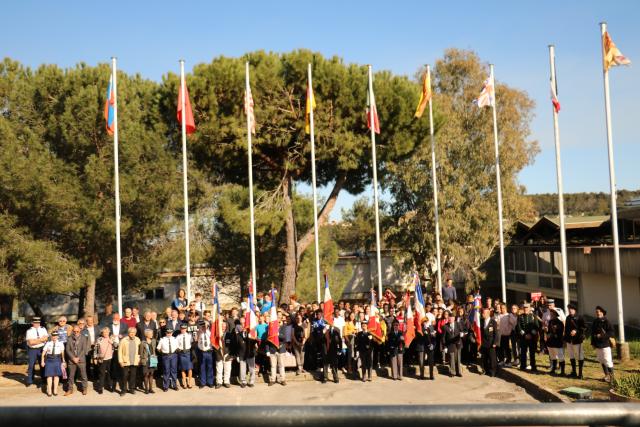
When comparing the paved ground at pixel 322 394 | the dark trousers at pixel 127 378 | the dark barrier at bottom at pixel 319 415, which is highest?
the dark barrier at bottom at pixel 319 415

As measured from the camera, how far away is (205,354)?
16625mm

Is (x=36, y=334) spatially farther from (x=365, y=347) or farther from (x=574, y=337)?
(x=574, y=337)

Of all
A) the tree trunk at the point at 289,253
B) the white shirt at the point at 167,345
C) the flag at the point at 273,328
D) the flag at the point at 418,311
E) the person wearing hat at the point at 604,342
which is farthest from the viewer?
the tree trunk at the point at 289,253

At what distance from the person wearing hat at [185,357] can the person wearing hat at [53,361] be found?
303cm

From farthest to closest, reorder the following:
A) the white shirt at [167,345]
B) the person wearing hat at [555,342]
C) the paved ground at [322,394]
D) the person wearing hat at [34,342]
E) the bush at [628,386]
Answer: the person wearing hat at [34,342] < the white shirt at [167,345] < the person wearing hat at [555,342] < the paved ground at [322,394] < the bush at [628,386]

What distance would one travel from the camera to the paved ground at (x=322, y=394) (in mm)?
14578

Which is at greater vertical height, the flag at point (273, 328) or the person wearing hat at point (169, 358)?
the flag at point (273, 328)

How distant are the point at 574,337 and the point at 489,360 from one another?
2571mm

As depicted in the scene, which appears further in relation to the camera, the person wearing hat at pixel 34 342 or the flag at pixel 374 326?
the person wearing hat at pixel 34 342

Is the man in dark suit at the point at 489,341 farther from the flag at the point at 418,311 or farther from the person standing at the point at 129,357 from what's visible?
the person standing at the point at 129,357

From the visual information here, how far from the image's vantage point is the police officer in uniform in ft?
55.2

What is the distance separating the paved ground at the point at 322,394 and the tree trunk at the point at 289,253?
10363 millimetres

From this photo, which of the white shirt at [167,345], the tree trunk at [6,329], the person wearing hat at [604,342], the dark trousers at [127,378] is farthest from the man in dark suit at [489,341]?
the tree trunk at [6,329]

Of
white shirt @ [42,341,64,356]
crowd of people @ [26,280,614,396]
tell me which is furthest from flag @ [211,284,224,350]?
white shirt @ [42,341,64,356]
